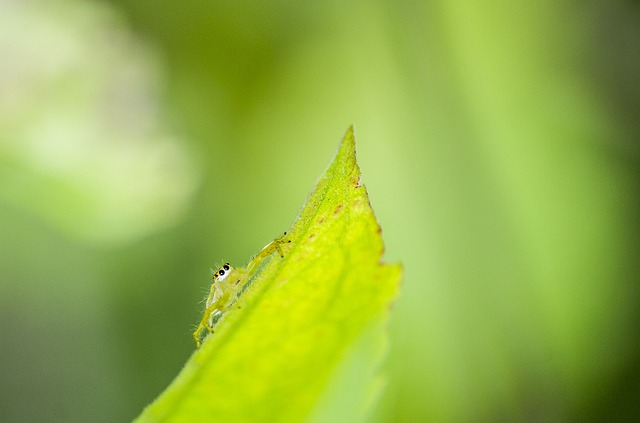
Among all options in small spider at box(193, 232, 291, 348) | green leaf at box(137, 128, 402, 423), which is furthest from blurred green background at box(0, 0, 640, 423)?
green leaf at box(137, 128, 402, 423)

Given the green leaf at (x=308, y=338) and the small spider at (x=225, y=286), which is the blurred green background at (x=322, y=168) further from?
the green leaf at (x=308, y=338)

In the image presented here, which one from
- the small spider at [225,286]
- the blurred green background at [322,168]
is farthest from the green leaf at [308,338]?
the blurred green background at [322,168]

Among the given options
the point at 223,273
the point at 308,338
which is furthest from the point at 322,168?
the point at 308,338

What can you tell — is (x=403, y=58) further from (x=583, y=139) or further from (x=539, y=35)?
(x=583, y=139)

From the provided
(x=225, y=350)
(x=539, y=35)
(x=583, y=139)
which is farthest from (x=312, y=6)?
(x=225, y=350)

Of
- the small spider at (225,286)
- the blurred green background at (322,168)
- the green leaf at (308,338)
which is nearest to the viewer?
the green leaf at (308,338)

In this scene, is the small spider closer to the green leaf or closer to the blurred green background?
the green leaf
